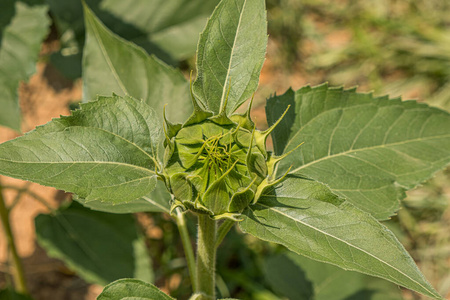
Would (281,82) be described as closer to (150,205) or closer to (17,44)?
(17,44)

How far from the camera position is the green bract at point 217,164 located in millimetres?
632

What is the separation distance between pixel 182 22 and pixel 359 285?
93 centimetres

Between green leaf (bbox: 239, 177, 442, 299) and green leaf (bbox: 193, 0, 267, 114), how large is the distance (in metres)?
0.15

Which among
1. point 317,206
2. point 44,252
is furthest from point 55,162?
point 44,252

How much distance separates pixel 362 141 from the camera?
33.9 inches

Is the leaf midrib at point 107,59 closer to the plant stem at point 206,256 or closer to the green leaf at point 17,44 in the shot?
the plant stem at point 206,256

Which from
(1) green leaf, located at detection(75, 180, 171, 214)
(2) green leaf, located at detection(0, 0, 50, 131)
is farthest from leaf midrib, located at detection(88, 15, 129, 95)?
(2) green leaf, located at detection(0, 0, 50, 131)

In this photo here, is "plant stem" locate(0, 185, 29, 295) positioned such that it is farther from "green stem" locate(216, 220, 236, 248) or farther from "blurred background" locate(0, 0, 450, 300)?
"green stem" locate(216, 220, 236, 248)

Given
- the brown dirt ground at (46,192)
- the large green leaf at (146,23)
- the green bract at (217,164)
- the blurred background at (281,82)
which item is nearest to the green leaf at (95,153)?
the green bract at (217,164)

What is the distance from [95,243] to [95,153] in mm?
760

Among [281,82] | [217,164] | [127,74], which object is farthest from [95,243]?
[281,82]

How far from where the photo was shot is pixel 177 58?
156 centimetres

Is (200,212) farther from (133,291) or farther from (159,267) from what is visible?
(159,267)

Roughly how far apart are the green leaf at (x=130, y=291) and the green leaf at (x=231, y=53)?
265 millimetres
